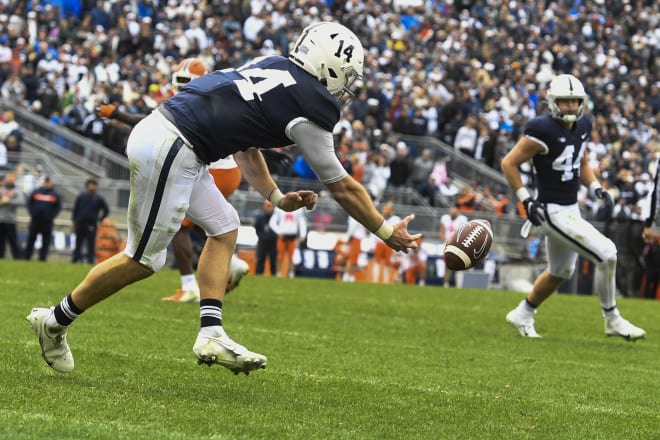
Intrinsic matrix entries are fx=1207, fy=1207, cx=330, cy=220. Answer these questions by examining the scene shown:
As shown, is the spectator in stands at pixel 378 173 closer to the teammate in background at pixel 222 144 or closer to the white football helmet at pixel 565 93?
the white football helmet at pixel 565 93

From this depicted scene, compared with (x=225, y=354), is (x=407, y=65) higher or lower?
higher

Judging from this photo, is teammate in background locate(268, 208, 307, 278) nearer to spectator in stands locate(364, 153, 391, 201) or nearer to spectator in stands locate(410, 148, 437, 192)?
spectator in stands locate(364, 153, 391, 201)

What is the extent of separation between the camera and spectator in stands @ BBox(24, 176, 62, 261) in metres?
19.5

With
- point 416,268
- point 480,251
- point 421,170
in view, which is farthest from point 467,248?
point 421,170

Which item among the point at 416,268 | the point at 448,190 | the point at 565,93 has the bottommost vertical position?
the point at 416,268

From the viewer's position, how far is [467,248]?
668 centimetres

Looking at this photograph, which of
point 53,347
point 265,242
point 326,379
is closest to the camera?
point 53,347

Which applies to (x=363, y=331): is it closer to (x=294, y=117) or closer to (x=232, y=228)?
(x=232, y=228)

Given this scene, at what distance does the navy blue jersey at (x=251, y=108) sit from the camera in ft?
18.2

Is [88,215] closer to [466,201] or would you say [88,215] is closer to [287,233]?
[287,233]

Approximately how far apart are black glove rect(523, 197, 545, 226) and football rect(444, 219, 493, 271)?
2779mm

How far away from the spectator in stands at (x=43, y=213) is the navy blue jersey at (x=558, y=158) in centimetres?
1153

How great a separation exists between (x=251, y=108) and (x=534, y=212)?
4.41 metres

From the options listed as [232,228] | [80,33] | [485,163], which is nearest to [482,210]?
[485,163]
